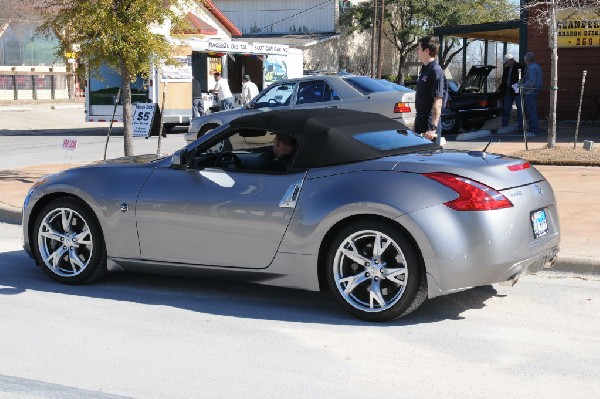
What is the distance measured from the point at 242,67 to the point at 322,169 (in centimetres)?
2961

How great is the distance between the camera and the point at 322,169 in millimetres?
6668

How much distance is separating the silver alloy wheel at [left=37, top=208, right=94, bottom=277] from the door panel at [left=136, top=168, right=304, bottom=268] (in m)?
0.58

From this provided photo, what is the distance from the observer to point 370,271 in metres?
6.32

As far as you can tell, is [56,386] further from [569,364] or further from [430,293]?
[569,364]

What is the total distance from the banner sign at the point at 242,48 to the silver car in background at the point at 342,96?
36.8 feet

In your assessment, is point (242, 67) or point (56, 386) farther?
point (242, 67)

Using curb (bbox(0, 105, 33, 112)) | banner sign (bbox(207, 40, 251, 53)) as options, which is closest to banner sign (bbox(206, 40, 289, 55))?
banner sign (bbox(207, 40, 251, 53))

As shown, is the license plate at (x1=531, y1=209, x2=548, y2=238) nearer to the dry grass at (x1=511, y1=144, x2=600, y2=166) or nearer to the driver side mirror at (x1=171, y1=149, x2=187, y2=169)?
the driver side mirror at (x1=171, y1=149, x2=187, y2=169)

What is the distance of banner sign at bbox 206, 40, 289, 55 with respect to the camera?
29641 millimetres

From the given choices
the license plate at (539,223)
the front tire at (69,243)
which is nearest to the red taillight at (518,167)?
the license plate at (539,223)

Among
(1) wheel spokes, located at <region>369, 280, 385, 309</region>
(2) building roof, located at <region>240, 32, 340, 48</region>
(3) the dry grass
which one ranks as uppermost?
(2) building roof, located at <region>240, 32, 340, 48</region>

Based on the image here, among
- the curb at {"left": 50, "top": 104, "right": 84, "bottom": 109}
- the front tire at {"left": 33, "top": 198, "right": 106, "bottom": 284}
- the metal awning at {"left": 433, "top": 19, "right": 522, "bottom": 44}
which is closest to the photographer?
the front tire at {"left": 33, "top": 198, "right": 106, "bottom": 284}

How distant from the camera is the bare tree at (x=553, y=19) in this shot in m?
17.2

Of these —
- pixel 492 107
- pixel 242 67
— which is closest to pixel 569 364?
pixel 492 107
